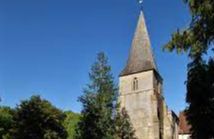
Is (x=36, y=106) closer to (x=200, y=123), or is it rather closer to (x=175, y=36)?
(x=200, y=123)

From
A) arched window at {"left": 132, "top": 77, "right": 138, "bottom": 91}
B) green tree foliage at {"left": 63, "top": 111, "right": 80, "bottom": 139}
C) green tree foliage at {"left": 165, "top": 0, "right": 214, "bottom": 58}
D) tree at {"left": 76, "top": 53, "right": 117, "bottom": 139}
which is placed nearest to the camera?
green tree foliage at {"left": 165, "top": 0, "right": 214, "bottom": 58}

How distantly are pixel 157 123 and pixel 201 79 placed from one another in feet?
83.9

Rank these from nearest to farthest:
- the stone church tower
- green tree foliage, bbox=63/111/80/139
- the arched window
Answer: the stone church tower
the arched window
green tree foliage, bbox=63/111/80/139

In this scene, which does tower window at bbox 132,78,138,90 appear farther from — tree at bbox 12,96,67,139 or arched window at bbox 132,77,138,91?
tree at bbox 12,96,67,139

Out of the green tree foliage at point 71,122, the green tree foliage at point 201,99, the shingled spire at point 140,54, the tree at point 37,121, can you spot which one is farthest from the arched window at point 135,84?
the green tree foliage at point 201,99

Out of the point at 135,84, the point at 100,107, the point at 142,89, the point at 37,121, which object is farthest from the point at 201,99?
the point at 135,84

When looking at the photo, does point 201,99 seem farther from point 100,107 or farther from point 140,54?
point 140,54

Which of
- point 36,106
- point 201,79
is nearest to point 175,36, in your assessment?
point 201,79

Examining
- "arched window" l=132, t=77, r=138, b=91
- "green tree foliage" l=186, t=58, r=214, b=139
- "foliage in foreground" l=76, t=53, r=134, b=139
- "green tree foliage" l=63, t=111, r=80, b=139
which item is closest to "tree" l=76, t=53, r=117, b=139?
"foliage in foreground" l=76, t=53, r=134, b=139

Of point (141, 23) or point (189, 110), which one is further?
point (141, 23)

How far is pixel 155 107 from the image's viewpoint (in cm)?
5475

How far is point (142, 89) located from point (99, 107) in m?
20.1

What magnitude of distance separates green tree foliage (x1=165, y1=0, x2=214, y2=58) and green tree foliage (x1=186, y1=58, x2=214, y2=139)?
35.7 ft

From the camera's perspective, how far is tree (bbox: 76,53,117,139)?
121 ft
